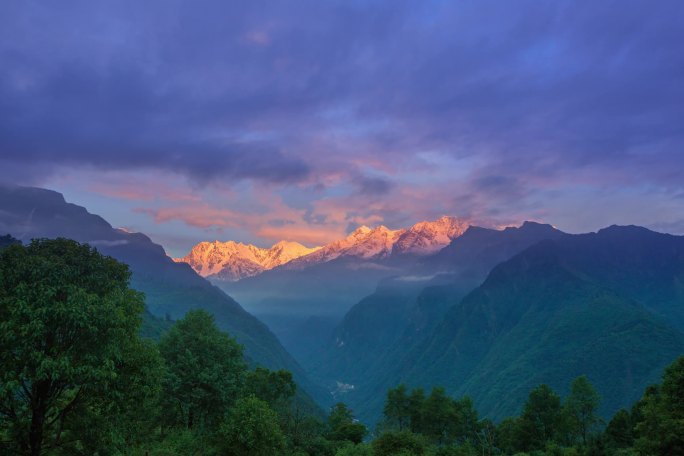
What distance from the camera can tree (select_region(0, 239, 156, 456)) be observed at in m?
25.3

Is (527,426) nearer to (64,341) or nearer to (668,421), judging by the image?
(668,421)

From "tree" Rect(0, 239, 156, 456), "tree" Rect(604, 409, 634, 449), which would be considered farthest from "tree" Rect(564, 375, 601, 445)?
"tree" Rect(0, 239, 156, 456)

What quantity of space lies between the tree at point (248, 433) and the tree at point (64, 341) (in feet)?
55.9

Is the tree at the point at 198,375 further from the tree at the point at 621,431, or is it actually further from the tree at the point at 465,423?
the tree at the point at 621,431

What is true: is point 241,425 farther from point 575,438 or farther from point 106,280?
point 575,438

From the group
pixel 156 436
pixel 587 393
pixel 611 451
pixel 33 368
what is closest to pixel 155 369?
pixel 33 368

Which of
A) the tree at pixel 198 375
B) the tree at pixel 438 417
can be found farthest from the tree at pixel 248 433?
the tree at pixel 438 417

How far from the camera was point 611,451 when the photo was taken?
76.4 m

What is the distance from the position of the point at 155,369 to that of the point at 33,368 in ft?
25.5

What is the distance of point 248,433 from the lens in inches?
1795

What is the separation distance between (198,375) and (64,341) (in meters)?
27.8

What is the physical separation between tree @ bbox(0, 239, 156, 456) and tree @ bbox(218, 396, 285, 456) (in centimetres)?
1705

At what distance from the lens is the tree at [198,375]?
173ft

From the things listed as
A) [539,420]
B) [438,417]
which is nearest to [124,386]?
[438,417]
